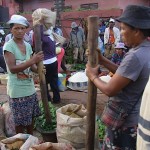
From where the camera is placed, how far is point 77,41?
1156 centimetres

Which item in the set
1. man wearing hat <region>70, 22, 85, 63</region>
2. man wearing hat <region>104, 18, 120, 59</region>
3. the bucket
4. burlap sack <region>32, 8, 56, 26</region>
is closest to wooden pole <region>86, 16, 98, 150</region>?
burlap sack <region>32, 8, 56, 26</region>

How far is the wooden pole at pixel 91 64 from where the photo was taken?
234cm

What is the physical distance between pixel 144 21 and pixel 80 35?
31.5 ft

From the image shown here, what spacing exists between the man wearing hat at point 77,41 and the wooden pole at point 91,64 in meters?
8.95

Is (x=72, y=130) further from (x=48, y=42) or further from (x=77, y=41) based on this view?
(x=77, y=41)

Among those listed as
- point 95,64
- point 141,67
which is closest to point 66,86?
point 95,64

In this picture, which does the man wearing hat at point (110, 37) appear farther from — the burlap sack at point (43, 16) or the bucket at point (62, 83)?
the burlap sack at point (43, 16)

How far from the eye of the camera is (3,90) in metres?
7.04

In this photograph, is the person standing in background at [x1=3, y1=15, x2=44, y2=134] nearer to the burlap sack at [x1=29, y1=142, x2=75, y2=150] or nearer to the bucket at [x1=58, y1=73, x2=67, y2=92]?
the burlap sack at [x1=29, y1=142, x2=75, y2=150]

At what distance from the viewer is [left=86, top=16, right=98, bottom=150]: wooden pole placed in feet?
7.68

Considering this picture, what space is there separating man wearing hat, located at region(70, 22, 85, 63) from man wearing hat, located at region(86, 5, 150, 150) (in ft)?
30.6

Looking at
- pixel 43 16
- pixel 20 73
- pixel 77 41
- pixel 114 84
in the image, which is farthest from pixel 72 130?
pixel 77 41

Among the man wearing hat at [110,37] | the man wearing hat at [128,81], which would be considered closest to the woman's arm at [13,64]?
the man wearing hat at [128,81]

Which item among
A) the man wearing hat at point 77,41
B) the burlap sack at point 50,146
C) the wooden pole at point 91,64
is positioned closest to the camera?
the wooden pole at point 91,64
